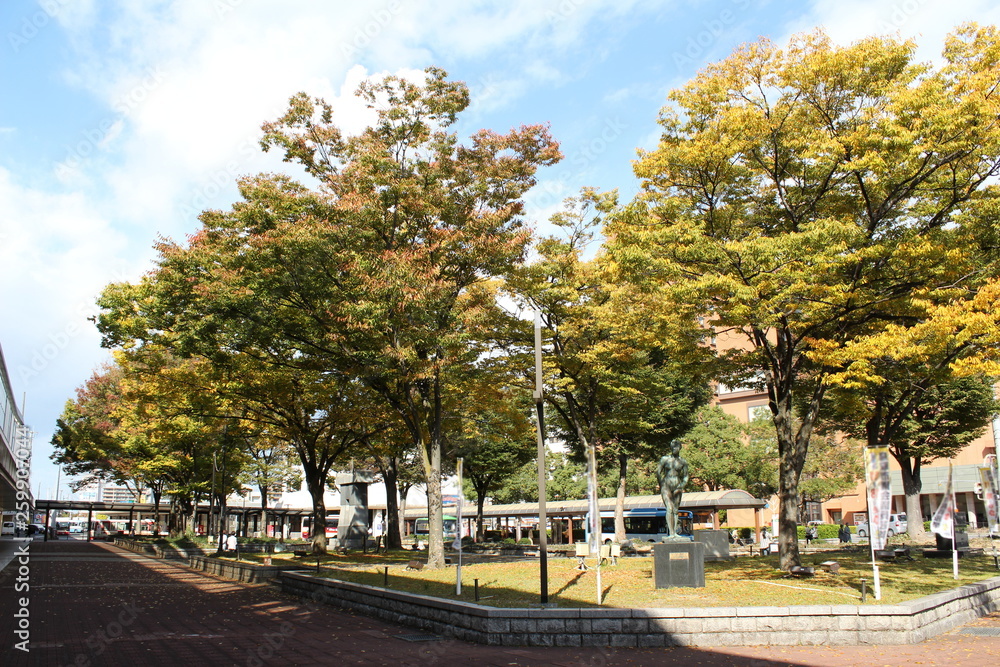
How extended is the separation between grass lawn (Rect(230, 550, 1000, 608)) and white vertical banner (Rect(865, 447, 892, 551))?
1.24 metres

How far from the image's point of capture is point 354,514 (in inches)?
1506

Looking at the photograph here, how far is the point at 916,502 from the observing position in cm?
3306

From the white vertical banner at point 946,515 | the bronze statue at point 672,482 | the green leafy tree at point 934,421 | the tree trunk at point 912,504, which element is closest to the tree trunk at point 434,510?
the bronze statue at point 672,482

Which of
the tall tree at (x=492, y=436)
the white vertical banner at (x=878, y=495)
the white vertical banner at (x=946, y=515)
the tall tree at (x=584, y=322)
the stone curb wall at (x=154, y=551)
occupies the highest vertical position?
the tall tree at (x=584, y=322)

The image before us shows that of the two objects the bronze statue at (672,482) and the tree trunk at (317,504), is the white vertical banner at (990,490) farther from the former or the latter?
the tree trunk at (317,504)

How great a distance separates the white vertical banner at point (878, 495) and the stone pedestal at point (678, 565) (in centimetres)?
343

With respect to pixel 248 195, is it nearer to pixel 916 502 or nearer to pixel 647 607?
pixel 647 607

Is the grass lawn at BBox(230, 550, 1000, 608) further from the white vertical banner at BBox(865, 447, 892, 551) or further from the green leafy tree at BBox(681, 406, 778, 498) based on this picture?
the green leafy tree at BBox(681, 406, 778, 498)

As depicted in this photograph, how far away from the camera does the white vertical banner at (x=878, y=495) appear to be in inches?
→ 507

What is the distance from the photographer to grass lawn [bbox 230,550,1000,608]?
43.4 feet

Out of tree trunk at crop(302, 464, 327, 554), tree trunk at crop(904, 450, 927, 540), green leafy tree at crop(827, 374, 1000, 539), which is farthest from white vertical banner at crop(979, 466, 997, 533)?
tree trunk at crop(302, 464, 327, 554)

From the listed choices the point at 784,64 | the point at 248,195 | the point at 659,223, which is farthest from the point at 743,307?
the point at 248,195

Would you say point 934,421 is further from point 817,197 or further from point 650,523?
point 817,197

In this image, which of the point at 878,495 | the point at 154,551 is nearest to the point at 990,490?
the point at 878,495
